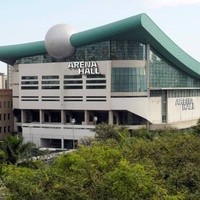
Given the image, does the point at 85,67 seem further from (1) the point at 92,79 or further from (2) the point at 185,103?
(2) the point at 185,103

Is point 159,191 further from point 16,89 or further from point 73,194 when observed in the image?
point 16,89

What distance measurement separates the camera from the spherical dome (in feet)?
201

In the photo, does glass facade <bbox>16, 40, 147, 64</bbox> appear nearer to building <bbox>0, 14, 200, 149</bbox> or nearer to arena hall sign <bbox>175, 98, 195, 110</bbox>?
building <bbox>0, 14, 200, 149</bbox>

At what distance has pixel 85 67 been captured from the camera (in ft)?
198

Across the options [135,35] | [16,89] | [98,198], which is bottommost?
[98,198]

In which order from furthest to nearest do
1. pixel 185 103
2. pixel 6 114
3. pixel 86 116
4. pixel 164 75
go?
pixel 185 103 < pixel 6 114 < pixel 164 75 < pixel 86 116

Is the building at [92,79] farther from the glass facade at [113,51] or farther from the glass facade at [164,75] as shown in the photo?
the glass facade at [164,75]

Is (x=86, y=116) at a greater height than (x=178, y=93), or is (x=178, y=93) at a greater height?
(x=178, y=93)

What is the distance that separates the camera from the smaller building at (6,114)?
66.8 meters

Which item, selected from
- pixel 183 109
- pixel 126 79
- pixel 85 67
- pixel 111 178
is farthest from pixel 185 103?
pixel 111 178

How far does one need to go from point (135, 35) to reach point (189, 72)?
14528 millimetres

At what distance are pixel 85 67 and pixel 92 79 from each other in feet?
5.75

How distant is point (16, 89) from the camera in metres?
66.2

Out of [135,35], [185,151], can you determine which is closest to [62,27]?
[135,35]
